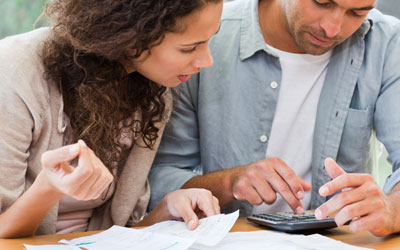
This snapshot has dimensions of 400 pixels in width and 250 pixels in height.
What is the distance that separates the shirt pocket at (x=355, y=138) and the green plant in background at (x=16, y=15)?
117 cm

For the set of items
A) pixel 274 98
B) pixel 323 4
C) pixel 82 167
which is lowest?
pixel 274 98

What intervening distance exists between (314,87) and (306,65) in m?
0.07

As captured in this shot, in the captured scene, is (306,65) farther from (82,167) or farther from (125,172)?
(82,167)

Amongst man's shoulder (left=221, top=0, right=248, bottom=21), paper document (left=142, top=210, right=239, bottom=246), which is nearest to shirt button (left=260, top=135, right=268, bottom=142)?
man's shoulder (left=221, top=0, right=248, bottom=21)

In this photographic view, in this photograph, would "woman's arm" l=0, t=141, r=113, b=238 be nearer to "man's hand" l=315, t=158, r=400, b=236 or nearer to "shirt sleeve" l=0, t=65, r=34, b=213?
"shirt sleeve" l=0, t=65, r=34, b=213

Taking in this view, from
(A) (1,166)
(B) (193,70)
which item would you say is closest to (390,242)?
(B) (193,70)

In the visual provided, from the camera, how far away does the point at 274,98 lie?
174 centimetres

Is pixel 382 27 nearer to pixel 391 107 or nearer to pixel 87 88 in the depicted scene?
pixel 391 107

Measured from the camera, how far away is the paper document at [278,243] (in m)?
1.10

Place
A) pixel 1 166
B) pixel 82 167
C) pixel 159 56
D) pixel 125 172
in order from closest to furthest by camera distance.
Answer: pixel 82 167 → pixel 1 166 → pixel 159 56 → pixel 125 172

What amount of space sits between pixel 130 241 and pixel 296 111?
813mm

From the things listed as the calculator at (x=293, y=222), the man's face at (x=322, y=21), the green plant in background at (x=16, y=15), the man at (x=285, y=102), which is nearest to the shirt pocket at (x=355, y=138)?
the man at (x=285, y=102)

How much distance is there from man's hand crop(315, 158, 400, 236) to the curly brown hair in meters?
0.47

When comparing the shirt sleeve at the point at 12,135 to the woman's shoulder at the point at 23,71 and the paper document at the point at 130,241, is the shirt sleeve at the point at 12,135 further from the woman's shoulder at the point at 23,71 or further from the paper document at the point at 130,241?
the paper document at the point at 130,241
